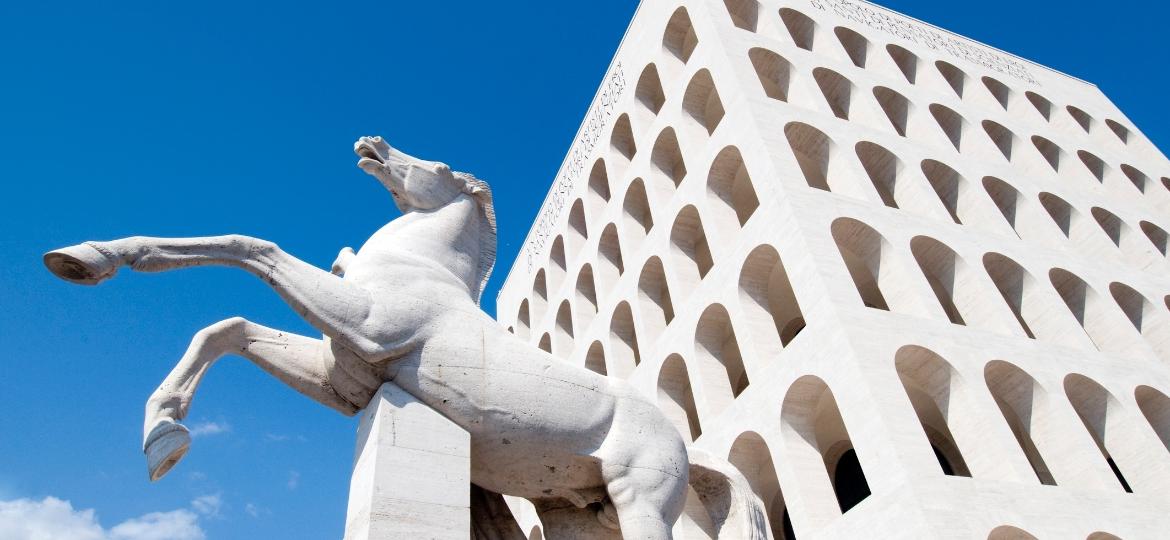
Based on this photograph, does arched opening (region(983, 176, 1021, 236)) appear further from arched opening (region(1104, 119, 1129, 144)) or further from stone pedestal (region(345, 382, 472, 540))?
stone pedestal (region(345, 382, 472, 540))

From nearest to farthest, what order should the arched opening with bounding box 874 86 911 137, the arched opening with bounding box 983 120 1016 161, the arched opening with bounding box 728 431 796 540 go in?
the arched opening with bounding box 728 431 796 540, the arched opening with bounding box 874 86 911 137, the arched opening with bounding box 983 120 1016 161

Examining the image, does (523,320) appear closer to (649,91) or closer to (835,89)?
(649,91)

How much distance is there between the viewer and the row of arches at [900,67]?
2389 cm

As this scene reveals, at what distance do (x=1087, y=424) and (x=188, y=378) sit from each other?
1906 centimetres

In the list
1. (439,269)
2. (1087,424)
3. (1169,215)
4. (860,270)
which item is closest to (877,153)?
(860,270)

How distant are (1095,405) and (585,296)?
48.1ft

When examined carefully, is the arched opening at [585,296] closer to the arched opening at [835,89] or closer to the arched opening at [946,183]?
the arched opening at [835,89]

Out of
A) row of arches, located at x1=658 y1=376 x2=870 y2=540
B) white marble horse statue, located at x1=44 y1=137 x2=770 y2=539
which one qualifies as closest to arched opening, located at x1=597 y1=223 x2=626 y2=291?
row of arches, located at x1=658 y1=376 x2=870 y2=540

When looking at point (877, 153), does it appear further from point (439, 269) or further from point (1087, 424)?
point (439, 269)

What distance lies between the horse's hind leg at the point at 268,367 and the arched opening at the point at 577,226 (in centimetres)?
2418

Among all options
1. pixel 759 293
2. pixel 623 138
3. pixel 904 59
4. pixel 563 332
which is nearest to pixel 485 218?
pixel 759 293

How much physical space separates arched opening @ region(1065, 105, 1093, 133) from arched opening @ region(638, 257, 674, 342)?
16.8m

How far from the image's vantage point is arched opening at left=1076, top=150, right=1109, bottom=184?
26.3 m

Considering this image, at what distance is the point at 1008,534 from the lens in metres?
13.3
